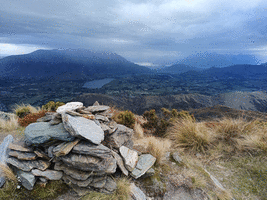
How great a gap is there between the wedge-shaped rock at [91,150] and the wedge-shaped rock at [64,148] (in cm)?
14

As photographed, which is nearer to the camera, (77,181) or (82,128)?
(77,181)

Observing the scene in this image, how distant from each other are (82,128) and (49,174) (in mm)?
1800

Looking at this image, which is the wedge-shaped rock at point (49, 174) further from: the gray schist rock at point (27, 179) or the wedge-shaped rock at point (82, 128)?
the wedge-shaped rock at point (82, 128)

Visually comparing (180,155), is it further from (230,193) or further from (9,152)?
(9,152)

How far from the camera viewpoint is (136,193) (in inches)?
175

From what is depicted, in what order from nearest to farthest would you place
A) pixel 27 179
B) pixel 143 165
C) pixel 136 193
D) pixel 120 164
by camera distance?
pixel 27 179 < pixel 136 193 < pixel 120 164 < pixel 143 165

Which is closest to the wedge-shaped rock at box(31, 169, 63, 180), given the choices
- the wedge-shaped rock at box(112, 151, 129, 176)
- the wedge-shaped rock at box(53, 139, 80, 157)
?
the wedge-shaped rock at box(53, 139, 80, 157)

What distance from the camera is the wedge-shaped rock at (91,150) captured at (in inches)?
165

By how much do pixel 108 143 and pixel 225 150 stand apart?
20.5 feet

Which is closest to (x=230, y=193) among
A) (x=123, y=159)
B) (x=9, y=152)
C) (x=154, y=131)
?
(x=123, y=159)

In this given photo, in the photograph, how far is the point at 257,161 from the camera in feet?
19.6

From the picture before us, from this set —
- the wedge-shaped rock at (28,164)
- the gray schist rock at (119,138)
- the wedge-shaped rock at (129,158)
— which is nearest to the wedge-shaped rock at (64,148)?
the wedge-shaped rock at (28,164)

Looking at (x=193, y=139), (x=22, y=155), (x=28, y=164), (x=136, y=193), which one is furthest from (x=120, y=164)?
(x=193, y=139)

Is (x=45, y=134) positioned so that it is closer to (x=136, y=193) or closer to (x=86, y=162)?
(x=86, y=162)
